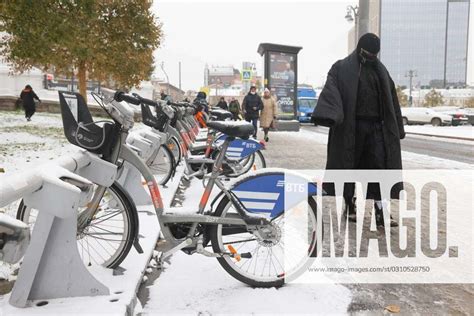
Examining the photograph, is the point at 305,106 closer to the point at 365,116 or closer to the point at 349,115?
the point at 365,116

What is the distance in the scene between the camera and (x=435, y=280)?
145 inches

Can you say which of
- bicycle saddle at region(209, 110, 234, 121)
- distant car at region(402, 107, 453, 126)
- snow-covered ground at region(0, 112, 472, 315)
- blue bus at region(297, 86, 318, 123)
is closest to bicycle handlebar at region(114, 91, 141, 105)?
snow-covered ground at region(0, 112, 472, 315)

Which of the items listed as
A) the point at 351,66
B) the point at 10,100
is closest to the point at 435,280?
the point at 351,66

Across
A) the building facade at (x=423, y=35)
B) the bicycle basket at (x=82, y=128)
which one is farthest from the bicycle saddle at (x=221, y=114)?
the building facade at (x=423, y=35)

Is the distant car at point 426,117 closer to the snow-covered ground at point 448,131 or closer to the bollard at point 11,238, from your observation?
the snow-covered ground at point 448,131

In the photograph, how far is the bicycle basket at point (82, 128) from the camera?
10.4 ft

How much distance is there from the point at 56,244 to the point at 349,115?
9.73 ft

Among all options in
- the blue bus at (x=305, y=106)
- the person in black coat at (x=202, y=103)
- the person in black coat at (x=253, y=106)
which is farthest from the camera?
the blue bus at (x=305, y=106)

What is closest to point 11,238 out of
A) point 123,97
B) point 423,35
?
point 123,97

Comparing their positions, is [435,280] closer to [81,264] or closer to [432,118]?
[81,264]

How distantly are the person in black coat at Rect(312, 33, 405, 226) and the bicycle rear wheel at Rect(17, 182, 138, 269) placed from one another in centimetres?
211

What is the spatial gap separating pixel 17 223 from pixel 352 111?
11.5 feet

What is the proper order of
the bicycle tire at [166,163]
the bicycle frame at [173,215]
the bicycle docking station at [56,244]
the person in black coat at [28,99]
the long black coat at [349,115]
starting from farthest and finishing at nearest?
the person in black coat at [28,99] < the bicycle tire at [166,163] < the long black coat at [349,115] < the bicycle frame at [173,215] < the bicycle docking station at [56,244]

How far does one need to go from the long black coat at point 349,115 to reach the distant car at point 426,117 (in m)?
32.5
